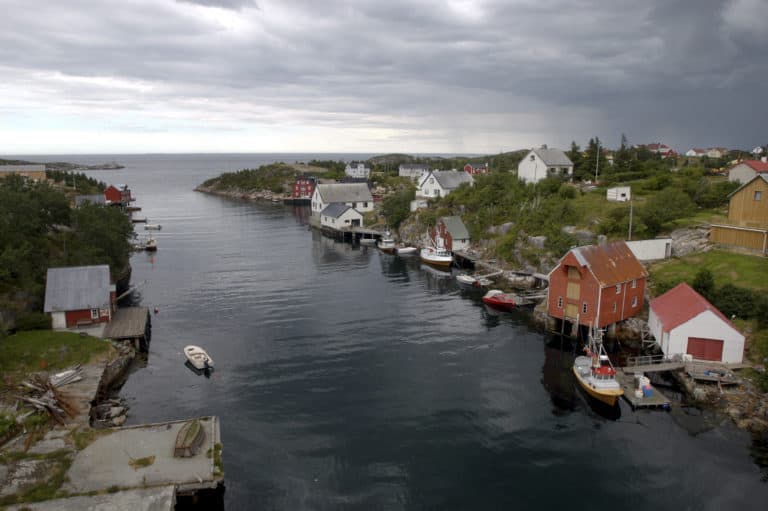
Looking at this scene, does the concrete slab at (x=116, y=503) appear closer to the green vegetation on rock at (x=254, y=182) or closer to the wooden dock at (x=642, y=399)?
the wooden dock at (x=642, y=399)

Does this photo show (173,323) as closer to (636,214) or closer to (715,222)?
(636,214)

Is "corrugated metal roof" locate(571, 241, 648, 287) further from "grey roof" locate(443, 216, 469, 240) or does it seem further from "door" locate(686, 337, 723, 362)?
"grey roof" locate(443, 216, 469, 240)

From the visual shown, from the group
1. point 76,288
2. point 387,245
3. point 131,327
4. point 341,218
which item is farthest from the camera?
point 341,218

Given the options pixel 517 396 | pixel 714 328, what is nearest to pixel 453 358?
pixel 517 396

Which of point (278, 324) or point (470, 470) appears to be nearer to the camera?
point (470, 470)

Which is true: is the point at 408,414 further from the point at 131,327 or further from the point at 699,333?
the point at 131,327

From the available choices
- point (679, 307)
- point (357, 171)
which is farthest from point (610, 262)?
point (357, 171)
